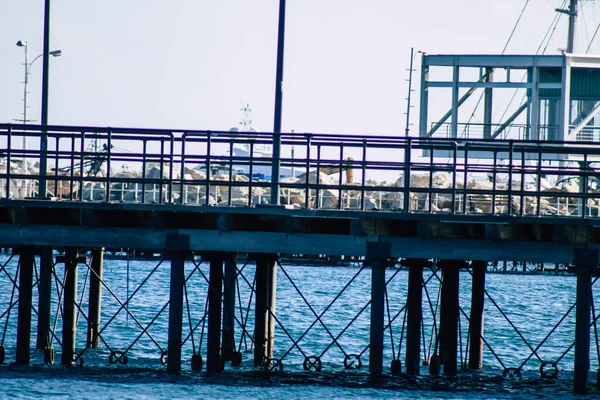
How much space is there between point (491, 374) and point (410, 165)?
22.4ft

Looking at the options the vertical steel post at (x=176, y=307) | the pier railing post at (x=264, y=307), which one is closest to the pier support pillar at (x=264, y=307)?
the pier railing post at (x=264, y=307)

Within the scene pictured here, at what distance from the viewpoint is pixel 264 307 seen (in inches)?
955

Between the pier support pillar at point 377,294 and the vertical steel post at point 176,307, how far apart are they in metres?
3.55

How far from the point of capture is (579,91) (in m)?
34.6

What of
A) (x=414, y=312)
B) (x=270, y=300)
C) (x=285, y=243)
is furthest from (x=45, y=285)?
(x=414, y=312)

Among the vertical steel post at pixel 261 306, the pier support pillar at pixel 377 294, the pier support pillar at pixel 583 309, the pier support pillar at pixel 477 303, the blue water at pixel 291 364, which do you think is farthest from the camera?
the pier support pillar at pixel 477 303

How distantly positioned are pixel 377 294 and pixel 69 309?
287 inches

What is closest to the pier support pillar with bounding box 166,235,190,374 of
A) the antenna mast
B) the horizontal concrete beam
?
the horizontal concrete beam

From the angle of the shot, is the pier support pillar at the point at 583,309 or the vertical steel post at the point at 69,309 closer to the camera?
the pier support pillar at the point at 583,309

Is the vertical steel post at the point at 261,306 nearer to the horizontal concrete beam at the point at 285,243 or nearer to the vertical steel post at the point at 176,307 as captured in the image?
the horizontal concrete beam at the point at 285,243

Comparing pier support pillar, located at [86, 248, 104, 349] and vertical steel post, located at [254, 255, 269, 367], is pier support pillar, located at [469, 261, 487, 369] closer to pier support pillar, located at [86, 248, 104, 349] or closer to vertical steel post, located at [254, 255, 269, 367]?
vertical steel post, located at [254, 255, 269, 367]

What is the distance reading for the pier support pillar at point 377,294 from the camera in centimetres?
2088

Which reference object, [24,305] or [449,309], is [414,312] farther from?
[24,305]

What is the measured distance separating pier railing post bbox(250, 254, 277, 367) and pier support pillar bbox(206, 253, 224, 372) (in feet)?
3.77
